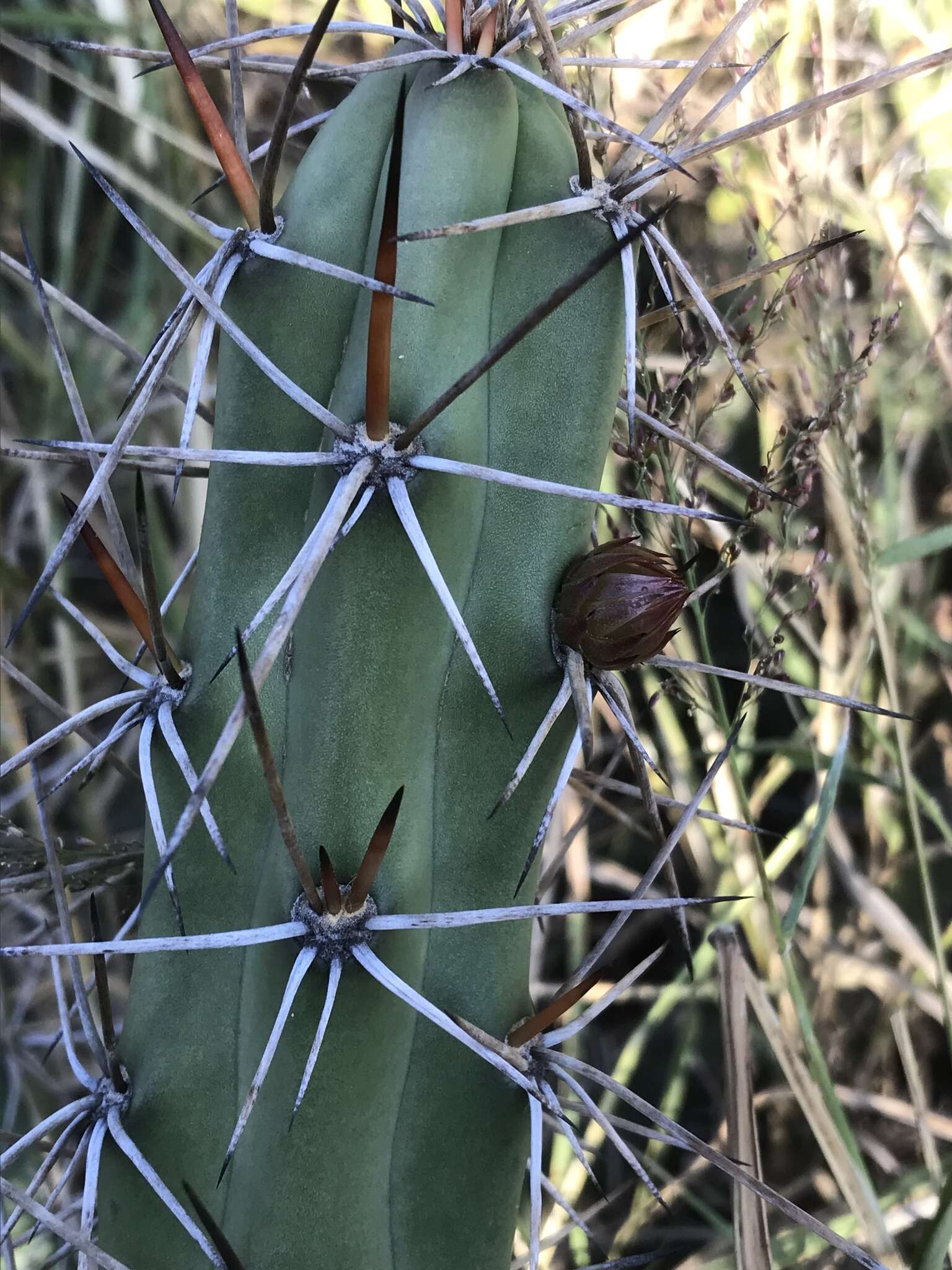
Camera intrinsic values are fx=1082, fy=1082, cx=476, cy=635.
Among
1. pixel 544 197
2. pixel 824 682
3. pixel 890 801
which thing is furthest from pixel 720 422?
pixel 544 197

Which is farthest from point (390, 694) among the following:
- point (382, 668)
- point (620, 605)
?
point (620, 605)

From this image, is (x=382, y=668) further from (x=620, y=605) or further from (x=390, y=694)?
(x=620, y=605)

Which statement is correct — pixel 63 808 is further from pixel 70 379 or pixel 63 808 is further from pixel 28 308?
pixel 70 379
